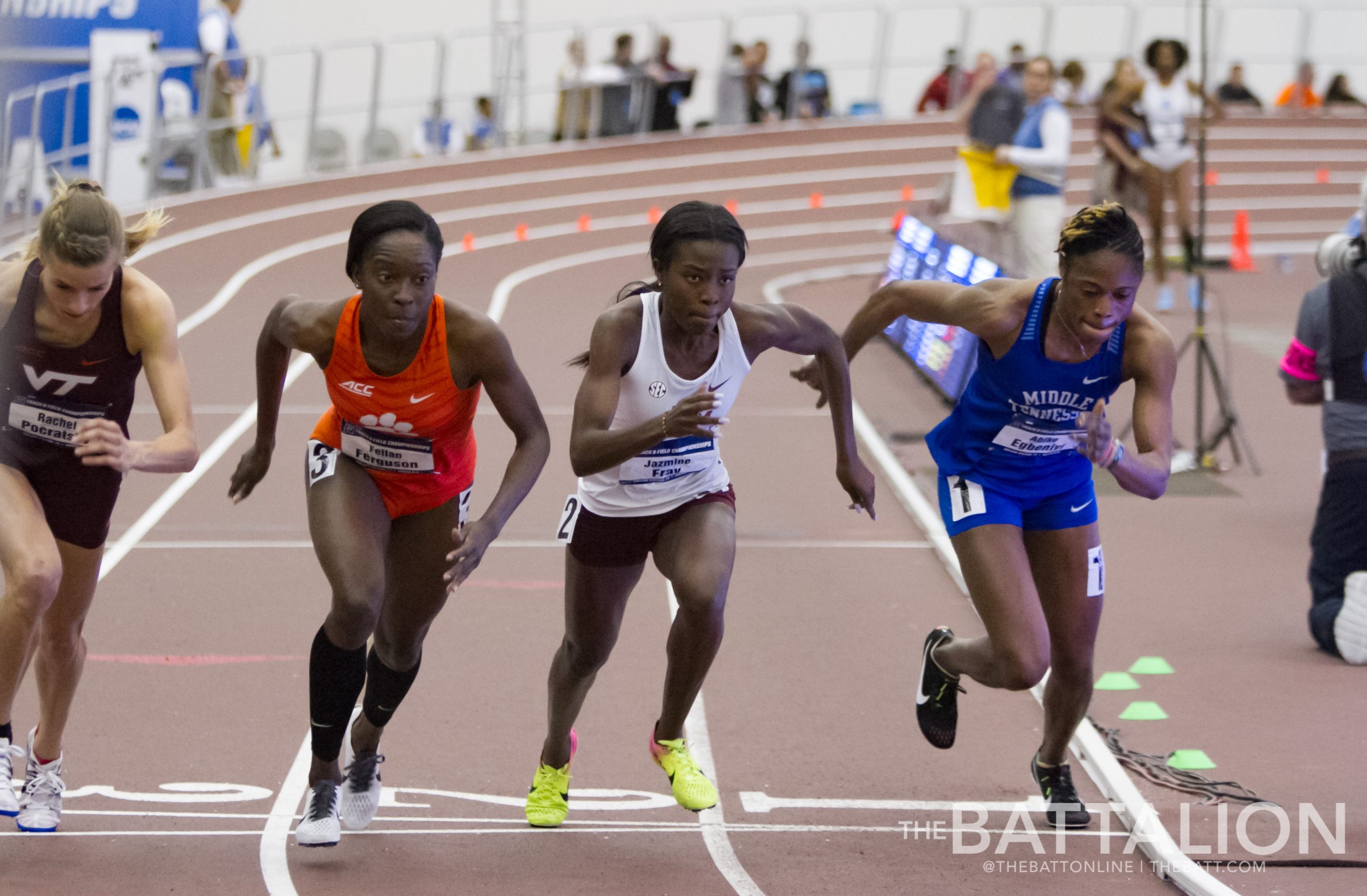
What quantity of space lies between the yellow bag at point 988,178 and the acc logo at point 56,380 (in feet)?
33.3

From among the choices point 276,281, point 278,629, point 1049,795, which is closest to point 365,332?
point 1049,795

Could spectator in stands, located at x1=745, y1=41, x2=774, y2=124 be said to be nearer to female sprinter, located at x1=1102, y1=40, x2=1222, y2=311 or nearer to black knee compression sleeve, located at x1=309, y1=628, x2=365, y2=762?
female sprinter, located at x1=1102, y1=40, x2=1222, y2=311

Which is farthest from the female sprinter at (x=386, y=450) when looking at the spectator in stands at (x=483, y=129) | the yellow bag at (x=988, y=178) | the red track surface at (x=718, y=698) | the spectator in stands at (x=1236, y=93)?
the spectator in stands at (x=1236, y=93)

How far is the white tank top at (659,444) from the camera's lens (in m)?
4.82

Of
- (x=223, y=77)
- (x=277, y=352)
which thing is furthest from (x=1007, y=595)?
(x=223, y=77)

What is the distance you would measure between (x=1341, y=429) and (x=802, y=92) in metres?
18.0

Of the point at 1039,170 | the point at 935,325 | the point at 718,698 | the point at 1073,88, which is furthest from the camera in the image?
the point at 1073,88

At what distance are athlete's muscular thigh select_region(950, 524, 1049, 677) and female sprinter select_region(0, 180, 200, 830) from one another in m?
2.33

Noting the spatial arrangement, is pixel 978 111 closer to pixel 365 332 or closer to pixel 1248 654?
pixel 1248 654

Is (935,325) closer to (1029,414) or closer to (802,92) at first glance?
(1029,414)

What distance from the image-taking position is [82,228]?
4488 millimetres

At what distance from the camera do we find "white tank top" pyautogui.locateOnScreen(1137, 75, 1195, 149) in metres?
15.9

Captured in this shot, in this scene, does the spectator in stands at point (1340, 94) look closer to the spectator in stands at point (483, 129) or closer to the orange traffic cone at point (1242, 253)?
the orange traffic cone at point (1242, 253)

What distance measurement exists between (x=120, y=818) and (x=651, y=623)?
3.06 m
